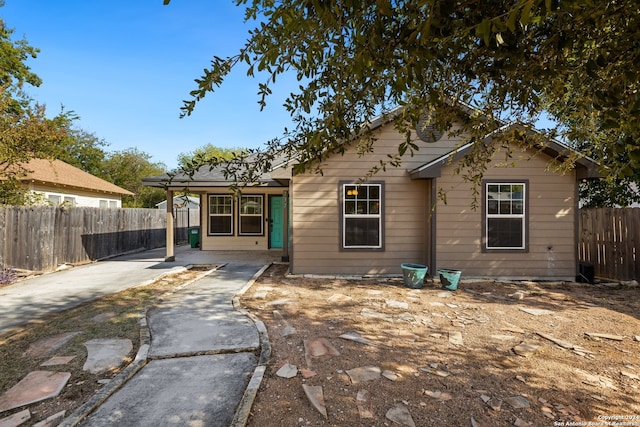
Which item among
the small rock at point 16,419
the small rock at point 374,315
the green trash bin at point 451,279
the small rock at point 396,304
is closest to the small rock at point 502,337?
the small rock at point 374,315

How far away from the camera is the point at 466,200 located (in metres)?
7.96

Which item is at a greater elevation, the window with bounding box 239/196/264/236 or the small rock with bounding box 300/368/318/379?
the window with bounding box 239/196/264/236

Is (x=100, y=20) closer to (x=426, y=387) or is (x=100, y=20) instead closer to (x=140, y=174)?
(x=426, y=387)

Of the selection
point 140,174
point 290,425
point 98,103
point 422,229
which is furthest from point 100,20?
point 140,174

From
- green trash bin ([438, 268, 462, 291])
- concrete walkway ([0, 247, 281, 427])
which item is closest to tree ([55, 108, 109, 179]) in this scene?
concrete walkway ([0, 247, 281, 427])

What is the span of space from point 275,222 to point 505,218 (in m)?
8.08

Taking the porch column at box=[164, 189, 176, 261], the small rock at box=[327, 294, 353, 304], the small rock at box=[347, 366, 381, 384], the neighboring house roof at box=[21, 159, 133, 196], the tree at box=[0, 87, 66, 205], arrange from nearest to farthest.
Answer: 1. the small rock at box=[347, 366, 381, 384]
2. the small rock at box=[327, 294, 353, 304]
3. the tree at box=[0, 87, 66, 205]
4. the porch column at box=[164, 189, 176, 261]
5. the neighboring house roof at box=[21, 159, 133, 196]

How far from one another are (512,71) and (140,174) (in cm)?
4025

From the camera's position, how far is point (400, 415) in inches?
105

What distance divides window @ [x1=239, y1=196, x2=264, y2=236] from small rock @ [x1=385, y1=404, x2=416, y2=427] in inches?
422

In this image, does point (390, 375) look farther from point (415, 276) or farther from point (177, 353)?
point (415, 276)

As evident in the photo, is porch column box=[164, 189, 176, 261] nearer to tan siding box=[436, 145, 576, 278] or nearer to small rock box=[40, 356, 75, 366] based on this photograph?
small rock box=[40, 356, 75, 366]

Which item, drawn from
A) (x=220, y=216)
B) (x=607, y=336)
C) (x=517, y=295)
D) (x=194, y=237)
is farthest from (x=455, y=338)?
(x=194, y=237)

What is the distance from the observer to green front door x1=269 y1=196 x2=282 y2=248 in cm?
1294
